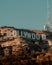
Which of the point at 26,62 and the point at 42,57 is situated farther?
the point at 42,57

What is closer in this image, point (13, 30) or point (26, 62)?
point (26, 62)

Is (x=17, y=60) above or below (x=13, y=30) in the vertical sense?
below

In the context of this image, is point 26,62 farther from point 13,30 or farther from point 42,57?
point 13,30

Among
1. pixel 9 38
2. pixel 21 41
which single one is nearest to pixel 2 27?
pixel 9 38

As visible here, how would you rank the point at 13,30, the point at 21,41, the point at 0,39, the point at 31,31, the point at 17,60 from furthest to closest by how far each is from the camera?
the point at 31,31 → the point at 13,30 → the point at 0,39 → the point at 21,41 → the point at 17,60

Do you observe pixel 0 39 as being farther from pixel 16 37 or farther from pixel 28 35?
Answer: pixel 28 35

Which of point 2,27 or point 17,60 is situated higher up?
point 2,27

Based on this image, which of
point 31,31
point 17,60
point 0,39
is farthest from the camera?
point 31,31

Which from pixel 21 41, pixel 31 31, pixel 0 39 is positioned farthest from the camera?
pixel 31 31

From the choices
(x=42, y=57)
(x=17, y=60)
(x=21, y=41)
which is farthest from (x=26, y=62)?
(x=21, y=41)
